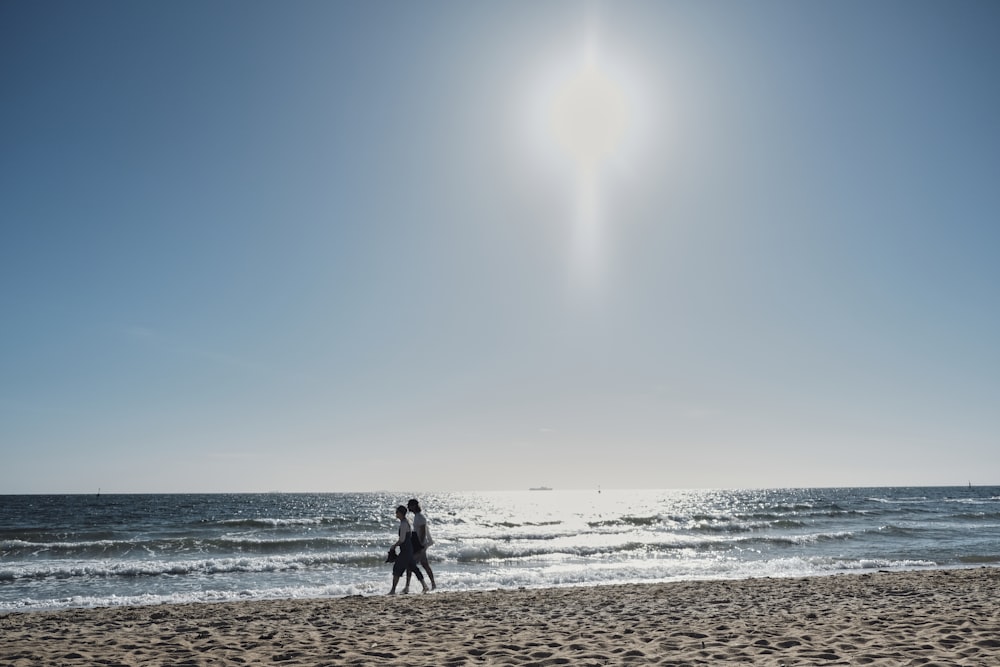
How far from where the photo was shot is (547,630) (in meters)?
8.70

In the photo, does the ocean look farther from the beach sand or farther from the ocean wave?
the beach sand

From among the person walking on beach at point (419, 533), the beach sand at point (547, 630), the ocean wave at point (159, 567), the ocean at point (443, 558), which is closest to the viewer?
the beach sand at point (547, 630)

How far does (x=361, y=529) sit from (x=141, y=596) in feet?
75.7

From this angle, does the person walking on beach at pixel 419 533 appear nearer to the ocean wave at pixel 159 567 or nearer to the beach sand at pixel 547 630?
the beach sand at pixel 547 630

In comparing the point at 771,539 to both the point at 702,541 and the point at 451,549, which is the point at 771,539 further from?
the point at 451,549

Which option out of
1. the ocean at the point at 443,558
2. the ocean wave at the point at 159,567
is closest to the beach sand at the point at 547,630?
the ocean at the point at 443,558

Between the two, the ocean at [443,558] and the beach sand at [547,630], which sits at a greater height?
the beach sand at [547,630]

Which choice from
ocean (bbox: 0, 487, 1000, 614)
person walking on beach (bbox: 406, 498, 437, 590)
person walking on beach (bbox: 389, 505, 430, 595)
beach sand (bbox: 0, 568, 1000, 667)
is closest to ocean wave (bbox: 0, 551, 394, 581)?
ocean (bbox: 0, 487, 1000, 614)

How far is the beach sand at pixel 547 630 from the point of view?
7000 mm

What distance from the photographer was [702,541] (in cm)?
2884

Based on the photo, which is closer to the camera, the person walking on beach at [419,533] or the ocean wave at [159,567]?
the person walking on beach at [419,533]

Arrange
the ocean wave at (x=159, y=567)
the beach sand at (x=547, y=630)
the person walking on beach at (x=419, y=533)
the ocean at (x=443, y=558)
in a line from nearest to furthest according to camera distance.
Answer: the beach sand at (x=547, y=630) → the person walking on beach at (x=419, y=533) → the ocean at (x=443, y=558) → the ocean wave at (x=159, y=567)

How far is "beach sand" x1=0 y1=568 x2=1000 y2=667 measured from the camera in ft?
23.0

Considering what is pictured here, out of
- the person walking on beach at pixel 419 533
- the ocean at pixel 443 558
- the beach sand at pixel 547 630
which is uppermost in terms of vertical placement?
the person walking on beach at pixel 419 533
